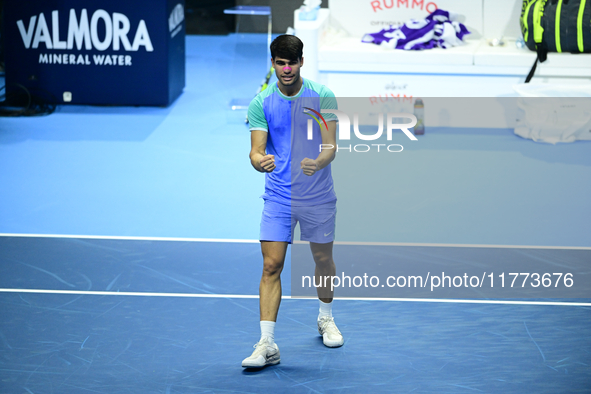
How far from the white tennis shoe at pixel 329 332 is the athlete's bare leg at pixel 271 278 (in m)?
0.39

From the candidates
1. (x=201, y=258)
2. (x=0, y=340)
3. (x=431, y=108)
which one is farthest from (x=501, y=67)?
(x=0, y=340)

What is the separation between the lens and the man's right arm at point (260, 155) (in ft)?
11.6

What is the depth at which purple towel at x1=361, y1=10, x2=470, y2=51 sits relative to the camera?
28.3 feet

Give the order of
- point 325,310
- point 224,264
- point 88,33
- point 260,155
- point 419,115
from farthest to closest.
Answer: point 88,33
point 419,115
point 224,264
point 325,310
point 260,155

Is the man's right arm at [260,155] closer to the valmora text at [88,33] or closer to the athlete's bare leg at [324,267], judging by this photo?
the athlete's bare leg at [324,267]

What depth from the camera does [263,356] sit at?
12.3 feet

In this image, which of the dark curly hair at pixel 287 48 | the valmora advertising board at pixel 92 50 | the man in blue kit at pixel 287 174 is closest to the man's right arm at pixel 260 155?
the man in blue kit at pixel 287 174

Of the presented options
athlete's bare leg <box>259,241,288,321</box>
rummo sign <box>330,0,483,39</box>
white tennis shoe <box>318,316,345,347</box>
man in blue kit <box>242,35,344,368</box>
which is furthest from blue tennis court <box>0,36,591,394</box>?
rummo sign <box>330,0,483,39</box>

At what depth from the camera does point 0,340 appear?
13.4 feet

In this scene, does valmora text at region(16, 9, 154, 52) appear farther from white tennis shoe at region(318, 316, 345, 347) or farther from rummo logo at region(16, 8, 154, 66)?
white tennis shoe at region(318, 316, 345, 347)

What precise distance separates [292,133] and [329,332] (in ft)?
3.66

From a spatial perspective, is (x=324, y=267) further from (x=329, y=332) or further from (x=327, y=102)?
(x=327, y=102)

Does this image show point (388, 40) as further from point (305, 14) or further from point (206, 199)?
point (206, 199)

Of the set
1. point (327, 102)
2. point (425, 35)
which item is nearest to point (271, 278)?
point (327, 102)
